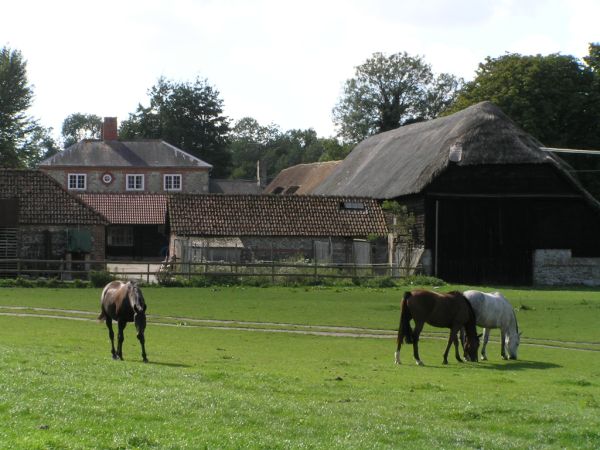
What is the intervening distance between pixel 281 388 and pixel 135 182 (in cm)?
7725

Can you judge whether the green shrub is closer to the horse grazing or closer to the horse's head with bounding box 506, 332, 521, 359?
the horse grazing

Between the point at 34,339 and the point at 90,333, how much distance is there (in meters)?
2.75

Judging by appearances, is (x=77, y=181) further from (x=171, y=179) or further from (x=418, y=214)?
(x=418, y=214)

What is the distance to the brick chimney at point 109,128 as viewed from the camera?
9216cm

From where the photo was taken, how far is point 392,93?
331 feet

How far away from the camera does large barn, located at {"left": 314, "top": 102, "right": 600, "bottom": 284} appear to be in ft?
162

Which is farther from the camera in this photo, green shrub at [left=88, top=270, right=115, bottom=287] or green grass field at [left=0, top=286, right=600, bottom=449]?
green shrub at [left=88, top=270, right=115, bottom=287]

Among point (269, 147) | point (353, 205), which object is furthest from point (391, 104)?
point (269, 147)

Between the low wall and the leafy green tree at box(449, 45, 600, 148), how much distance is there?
13905 millimetres

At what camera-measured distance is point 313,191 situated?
255ft

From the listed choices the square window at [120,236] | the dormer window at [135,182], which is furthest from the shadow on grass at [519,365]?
the dormer window at [135,182]

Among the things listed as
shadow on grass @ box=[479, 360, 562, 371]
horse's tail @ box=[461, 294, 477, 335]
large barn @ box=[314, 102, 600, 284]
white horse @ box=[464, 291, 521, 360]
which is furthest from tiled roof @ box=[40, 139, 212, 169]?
shadow on grass @ box=[479, 360, 562, 371]

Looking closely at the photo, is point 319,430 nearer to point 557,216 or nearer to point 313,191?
point 557,216

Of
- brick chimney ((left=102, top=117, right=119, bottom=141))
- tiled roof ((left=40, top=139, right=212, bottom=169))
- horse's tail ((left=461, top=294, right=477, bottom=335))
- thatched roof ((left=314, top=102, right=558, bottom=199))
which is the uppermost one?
brick chimney ((left=102, top=117, right=119, bottom=141))
